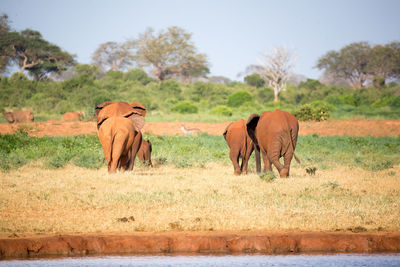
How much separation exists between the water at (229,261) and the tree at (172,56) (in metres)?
55.5

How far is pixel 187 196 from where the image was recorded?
9.70 m

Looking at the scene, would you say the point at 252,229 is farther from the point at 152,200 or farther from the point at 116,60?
the point at 116,60

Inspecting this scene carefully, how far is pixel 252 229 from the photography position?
295 inches

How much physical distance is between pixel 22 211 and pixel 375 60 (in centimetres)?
5517

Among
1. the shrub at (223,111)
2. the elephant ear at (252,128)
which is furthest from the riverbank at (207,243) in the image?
the shrub at (223,111)

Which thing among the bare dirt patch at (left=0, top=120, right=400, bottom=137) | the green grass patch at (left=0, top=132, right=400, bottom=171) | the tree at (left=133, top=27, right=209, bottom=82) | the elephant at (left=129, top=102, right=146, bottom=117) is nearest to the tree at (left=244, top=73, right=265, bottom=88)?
the tree at (left=133, top=27, right=209, bottom=82)

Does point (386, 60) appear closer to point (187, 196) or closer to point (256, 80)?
point (256, 80)

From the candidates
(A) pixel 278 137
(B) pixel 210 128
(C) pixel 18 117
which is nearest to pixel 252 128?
(A) pixel 278 137

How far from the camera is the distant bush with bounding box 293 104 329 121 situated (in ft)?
92.2

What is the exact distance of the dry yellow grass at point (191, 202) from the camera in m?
7.63

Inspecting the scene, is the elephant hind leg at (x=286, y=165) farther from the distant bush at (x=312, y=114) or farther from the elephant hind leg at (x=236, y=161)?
the distant bush at (x=312, y=114)

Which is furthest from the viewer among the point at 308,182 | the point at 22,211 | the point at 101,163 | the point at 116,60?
the point at 116,60

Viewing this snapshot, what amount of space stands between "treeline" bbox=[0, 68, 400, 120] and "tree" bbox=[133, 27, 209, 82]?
8903 mm

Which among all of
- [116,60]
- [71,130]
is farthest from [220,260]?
[116,60]
